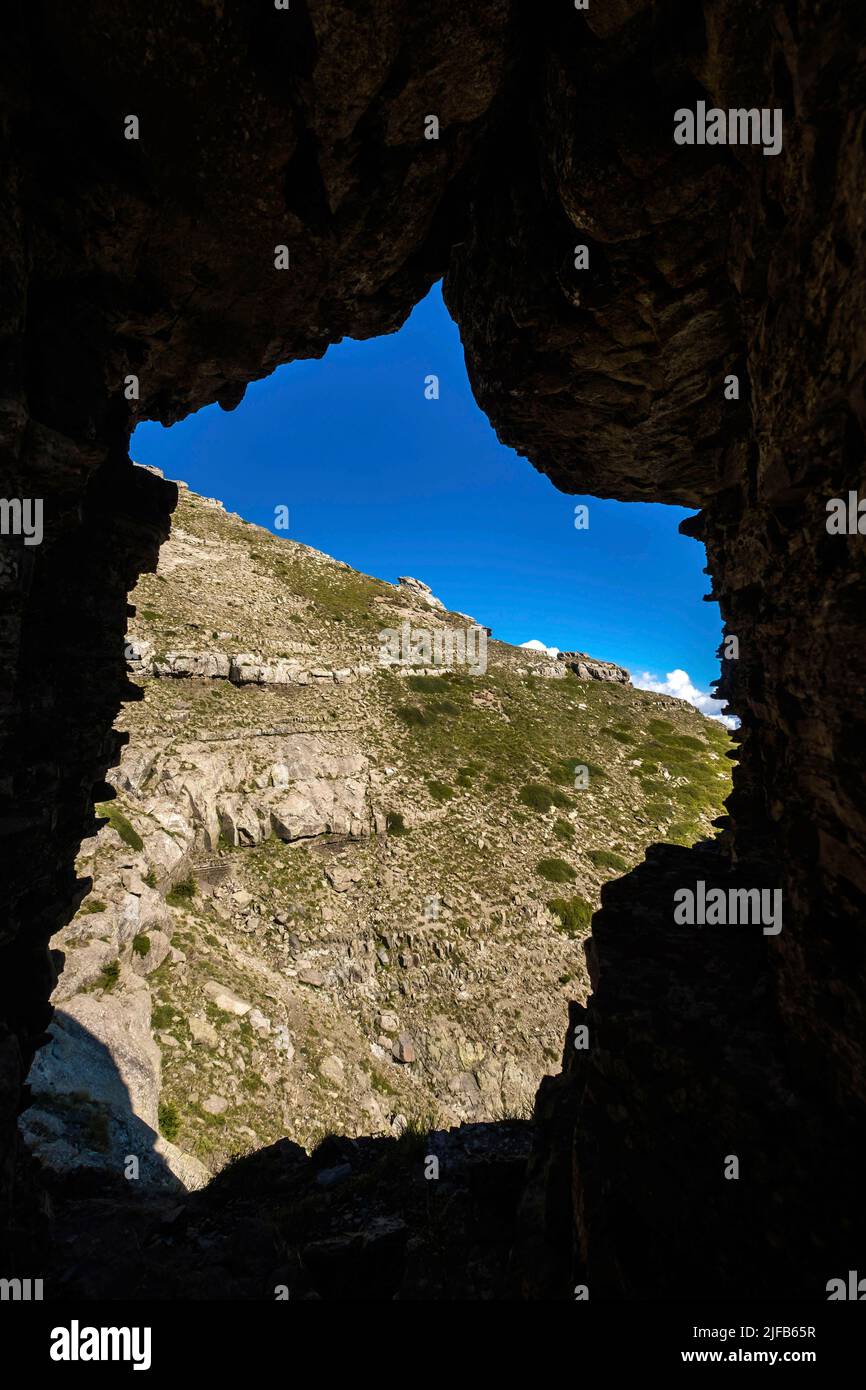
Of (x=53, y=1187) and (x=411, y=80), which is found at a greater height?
(x=411, y=80)

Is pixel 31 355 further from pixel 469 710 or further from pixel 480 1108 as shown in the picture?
pixel 469 710

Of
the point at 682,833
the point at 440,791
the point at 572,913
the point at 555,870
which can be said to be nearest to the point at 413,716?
the point at 440,791

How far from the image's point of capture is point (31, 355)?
332 inches

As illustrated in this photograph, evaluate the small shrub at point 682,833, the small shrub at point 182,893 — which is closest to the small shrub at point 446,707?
the small shrub at point 682,833

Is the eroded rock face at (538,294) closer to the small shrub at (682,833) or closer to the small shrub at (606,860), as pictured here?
the small shrub at (606,860)

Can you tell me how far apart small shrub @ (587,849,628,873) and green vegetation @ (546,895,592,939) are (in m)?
4.64

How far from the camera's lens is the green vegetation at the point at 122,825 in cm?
2562

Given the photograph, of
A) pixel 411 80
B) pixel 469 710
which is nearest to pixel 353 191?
pixel 411 80

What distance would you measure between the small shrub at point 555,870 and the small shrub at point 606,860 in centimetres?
256

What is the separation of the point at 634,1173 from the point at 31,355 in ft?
49.6

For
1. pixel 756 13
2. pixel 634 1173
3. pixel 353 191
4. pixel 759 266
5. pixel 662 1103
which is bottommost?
pixel 634 1173

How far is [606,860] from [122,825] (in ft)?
100

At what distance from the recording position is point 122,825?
26.2 m

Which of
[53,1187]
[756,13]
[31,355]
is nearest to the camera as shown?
[756,13]
